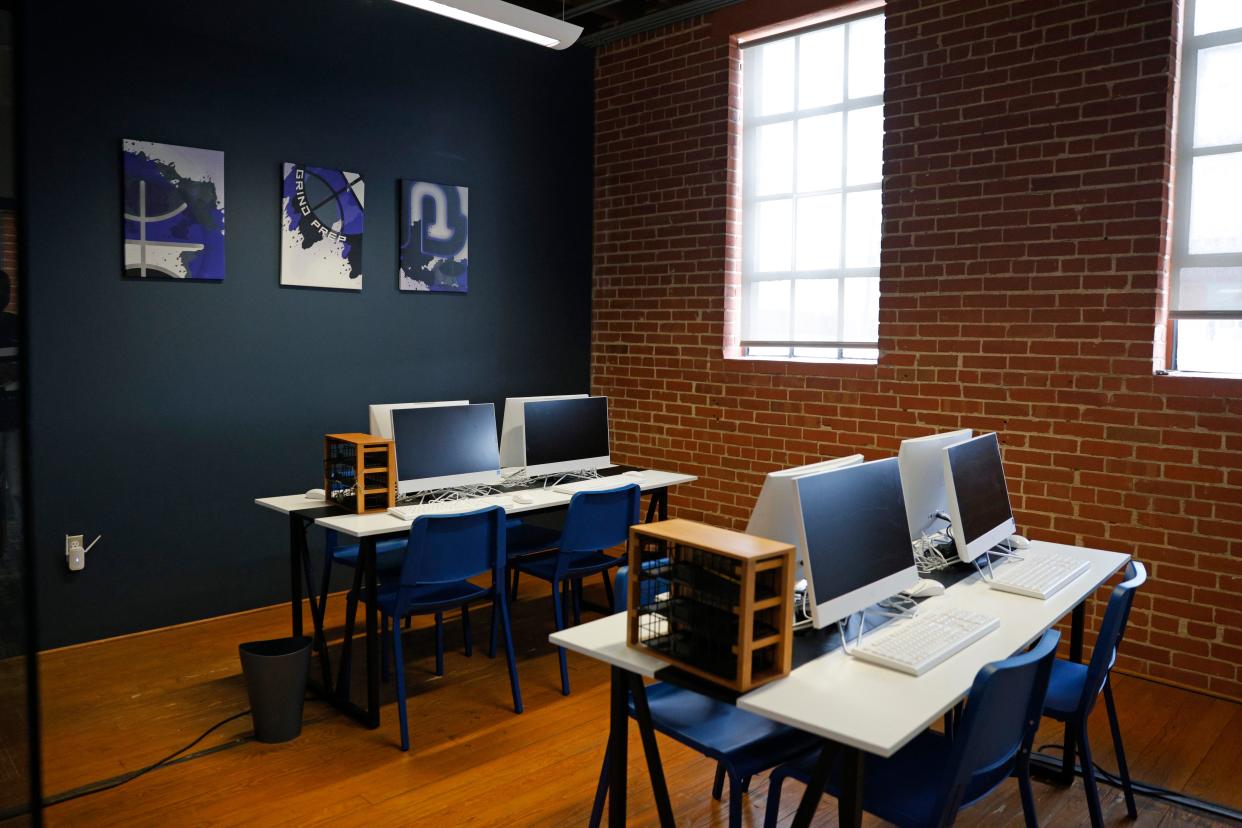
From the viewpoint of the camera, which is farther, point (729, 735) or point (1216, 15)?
point (1216, 15)

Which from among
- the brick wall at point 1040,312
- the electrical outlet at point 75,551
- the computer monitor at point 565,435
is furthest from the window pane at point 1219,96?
the electrical outlet at point 75,551

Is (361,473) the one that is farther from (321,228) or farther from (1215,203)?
(1215,203)

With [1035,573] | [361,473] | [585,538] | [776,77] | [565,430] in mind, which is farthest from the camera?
[776,77]

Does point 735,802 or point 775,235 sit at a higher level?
point 775,235

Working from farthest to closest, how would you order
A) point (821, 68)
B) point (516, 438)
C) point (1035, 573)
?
point (821, 68), point (516, 438), point (1035, 573)

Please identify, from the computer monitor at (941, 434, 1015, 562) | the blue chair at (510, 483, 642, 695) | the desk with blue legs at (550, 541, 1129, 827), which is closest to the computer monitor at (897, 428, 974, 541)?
the computer monitor at (941, 434, 1015, 562)

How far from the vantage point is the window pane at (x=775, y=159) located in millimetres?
5266

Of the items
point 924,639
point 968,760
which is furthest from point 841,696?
point 924,639

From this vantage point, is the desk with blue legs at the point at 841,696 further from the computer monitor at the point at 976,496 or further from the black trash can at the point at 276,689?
the black trash can at the point at 276,689

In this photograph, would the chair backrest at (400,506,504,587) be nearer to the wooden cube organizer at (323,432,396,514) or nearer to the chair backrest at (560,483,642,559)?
the chair backrest at (560,483,642,559)

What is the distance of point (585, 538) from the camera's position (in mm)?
3961

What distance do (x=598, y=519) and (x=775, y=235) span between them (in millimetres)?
2260

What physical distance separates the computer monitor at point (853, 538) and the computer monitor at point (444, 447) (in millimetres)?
2199

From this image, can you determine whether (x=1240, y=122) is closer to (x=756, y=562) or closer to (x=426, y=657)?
(x=756, y=562)
